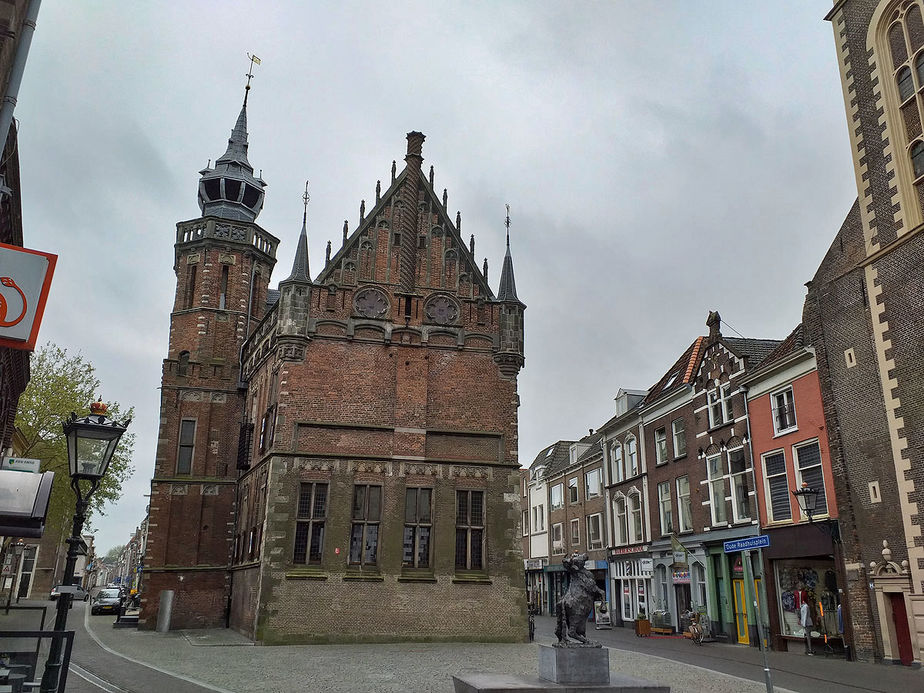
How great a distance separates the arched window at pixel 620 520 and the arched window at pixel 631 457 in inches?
62.4

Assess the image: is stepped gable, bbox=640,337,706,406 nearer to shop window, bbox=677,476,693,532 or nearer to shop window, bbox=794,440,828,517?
shop window, bbox=677,476,693,532

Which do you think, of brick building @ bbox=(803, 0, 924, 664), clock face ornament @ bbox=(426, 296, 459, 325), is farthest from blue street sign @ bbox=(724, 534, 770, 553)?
clock face ornament @ bbox=(426, 296, 459, 325)

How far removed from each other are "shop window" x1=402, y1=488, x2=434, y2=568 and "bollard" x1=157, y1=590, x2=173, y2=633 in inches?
466

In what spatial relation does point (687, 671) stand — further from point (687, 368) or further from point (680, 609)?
point (687, 368)

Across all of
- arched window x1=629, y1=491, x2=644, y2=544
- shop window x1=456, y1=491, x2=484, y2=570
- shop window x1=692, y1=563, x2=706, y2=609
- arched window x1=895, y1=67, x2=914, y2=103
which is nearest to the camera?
arched window x1=895, y1=67, x2=914, y2=103

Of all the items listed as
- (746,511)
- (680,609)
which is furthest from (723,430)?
(680,609)

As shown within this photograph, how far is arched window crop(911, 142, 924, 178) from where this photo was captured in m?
21.5

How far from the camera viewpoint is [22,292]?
277 inches

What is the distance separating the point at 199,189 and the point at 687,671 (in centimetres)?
3657

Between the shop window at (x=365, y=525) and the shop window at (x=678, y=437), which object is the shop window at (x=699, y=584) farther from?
the shop window at (x=365, y=525)

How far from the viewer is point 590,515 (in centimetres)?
4722

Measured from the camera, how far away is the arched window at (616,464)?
136 feet

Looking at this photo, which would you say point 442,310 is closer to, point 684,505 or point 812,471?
point 812,471

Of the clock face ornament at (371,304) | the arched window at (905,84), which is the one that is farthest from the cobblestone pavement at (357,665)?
the arched window at (905,84)
